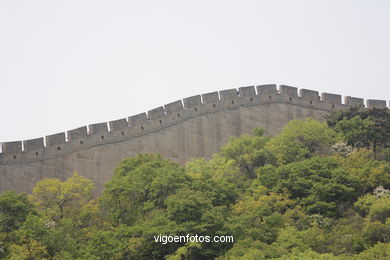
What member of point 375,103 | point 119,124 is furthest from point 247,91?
Answer: point 119,124

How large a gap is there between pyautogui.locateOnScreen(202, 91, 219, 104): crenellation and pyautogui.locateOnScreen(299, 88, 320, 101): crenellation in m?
4.60

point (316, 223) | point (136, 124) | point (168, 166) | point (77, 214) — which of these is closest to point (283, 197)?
point (316, 223)

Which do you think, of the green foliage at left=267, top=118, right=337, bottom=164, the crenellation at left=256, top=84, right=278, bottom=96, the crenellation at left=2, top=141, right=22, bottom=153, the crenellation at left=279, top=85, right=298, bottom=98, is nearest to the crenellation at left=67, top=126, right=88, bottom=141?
the crenellation at left=2, top=141, right=22, bottom=153

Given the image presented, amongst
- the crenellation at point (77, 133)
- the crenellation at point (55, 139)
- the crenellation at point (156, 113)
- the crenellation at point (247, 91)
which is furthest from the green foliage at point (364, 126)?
the crenellation at point (55, 139)

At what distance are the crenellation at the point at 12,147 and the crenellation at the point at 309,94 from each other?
14601 millimetres

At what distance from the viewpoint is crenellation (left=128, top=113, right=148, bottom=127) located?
43188 millimetres

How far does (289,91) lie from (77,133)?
1135 centimetres

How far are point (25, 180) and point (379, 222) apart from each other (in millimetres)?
14720

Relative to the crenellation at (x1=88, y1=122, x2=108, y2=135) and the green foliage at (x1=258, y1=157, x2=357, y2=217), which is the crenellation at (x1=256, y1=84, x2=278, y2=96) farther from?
the green foliage at (x1=258, y1=157, x2=357, y2=217)

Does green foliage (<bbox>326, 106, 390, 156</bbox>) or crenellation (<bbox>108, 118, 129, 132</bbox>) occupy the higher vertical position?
crenellation (<bbox>108, 118, 129, 132</bbox>)

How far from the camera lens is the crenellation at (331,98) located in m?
48.4

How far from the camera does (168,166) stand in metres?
36.7

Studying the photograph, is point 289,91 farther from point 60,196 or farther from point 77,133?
point 60,196

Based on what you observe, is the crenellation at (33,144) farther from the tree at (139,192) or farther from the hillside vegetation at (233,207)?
the tree at (139,192)
